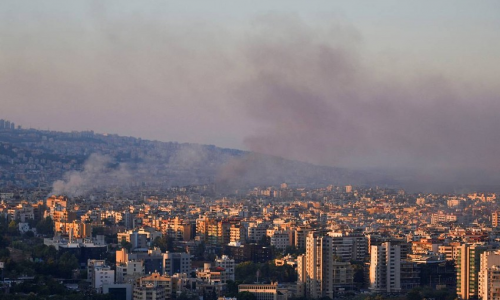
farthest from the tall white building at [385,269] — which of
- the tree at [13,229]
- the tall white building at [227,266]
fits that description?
the tree at [13,229]

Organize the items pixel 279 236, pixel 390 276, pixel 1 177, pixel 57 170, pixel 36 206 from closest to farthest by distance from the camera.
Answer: pixel 390 276 → pixel 279 236 → pixel 36 206 → pixel 1 177 → pixel 57 170

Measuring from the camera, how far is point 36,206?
1826 inches

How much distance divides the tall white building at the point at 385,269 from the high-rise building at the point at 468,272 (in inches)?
67.8

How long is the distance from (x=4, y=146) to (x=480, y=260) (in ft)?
201

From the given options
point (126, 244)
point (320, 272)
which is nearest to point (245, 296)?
point (320, 272)

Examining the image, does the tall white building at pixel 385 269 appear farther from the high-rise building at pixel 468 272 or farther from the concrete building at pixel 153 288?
the concrete building at pixel 153 288

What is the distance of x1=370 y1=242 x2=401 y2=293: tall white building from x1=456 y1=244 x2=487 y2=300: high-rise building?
1.72 metres

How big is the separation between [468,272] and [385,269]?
8.41ft

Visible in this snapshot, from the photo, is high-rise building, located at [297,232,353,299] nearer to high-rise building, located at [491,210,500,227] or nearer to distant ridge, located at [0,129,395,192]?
high-rise building, located at [491,210,500,227]

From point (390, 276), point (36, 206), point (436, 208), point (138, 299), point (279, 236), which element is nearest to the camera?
point (138, 299)

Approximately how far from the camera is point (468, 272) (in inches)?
985

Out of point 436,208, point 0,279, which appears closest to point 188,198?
point 436,208

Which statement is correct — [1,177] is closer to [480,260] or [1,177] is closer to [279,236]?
[279,236]

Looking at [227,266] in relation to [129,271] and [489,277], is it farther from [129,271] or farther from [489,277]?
[489,277]
